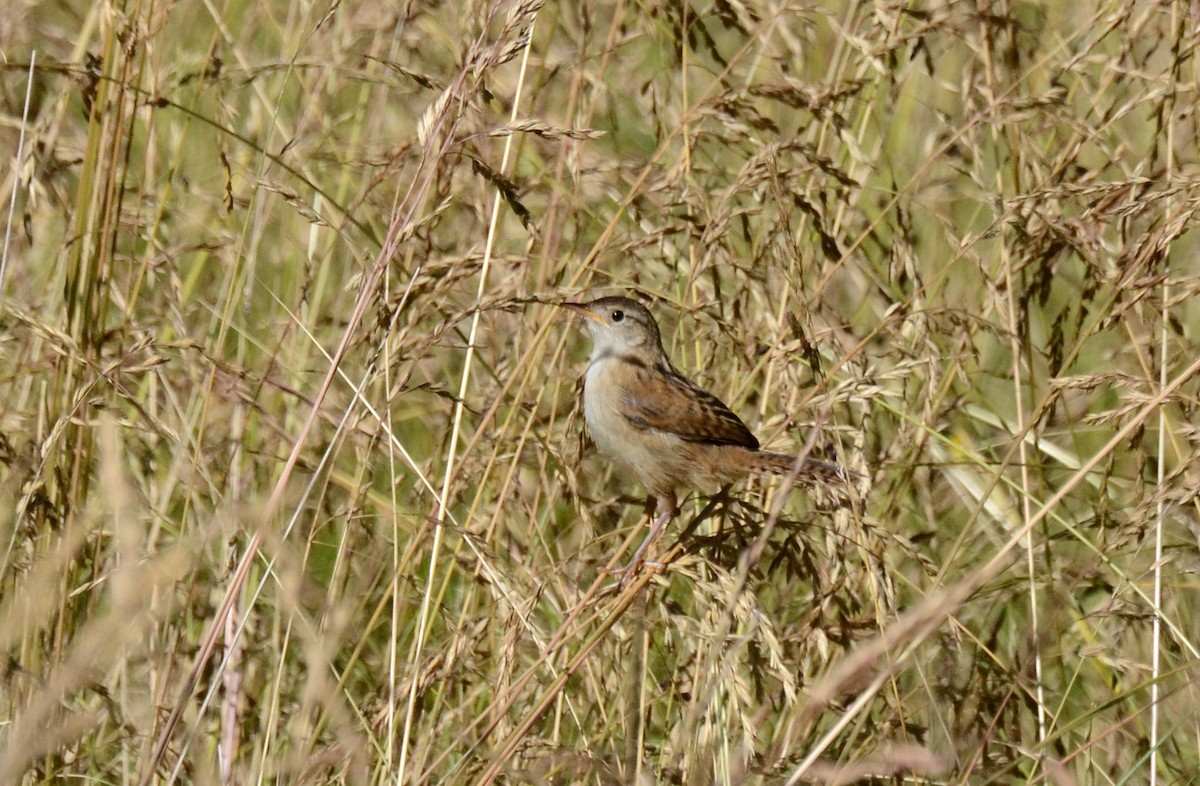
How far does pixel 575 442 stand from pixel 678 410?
2.13ft

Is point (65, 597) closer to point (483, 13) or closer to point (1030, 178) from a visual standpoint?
point (483, 13)

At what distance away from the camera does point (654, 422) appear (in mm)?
3871

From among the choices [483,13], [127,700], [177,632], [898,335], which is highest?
[483,13]

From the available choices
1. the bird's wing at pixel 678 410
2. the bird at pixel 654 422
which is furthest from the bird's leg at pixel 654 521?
the bird's wing at pixel 678 410

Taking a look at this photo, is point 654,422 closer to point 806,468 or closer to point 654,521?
point 654,521

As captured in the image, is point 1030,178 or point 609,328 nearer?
point 1030,178

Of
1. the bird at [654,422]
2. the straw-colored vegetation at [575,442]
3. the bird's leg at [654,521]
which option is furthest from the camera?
the bird at [654,422]

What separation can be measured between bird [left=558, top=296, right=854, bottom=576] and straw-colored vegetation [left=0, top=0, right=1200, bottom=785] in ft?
0.39

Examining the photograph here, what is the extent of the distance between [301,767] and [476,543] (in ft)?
2.06

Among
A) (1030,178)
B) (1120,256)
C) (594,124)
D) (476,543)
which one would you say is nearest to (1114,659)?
(1120,256)

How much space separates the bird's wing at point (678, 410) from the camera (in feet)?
11.8

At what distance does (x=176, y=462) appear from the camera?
3.39m

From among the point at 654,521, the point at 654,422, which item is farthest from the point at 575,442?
the point at 654,422

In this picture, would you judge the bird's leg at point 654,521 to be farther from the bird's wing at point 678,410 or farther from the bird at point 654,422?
the bird's wing at point 678,410
